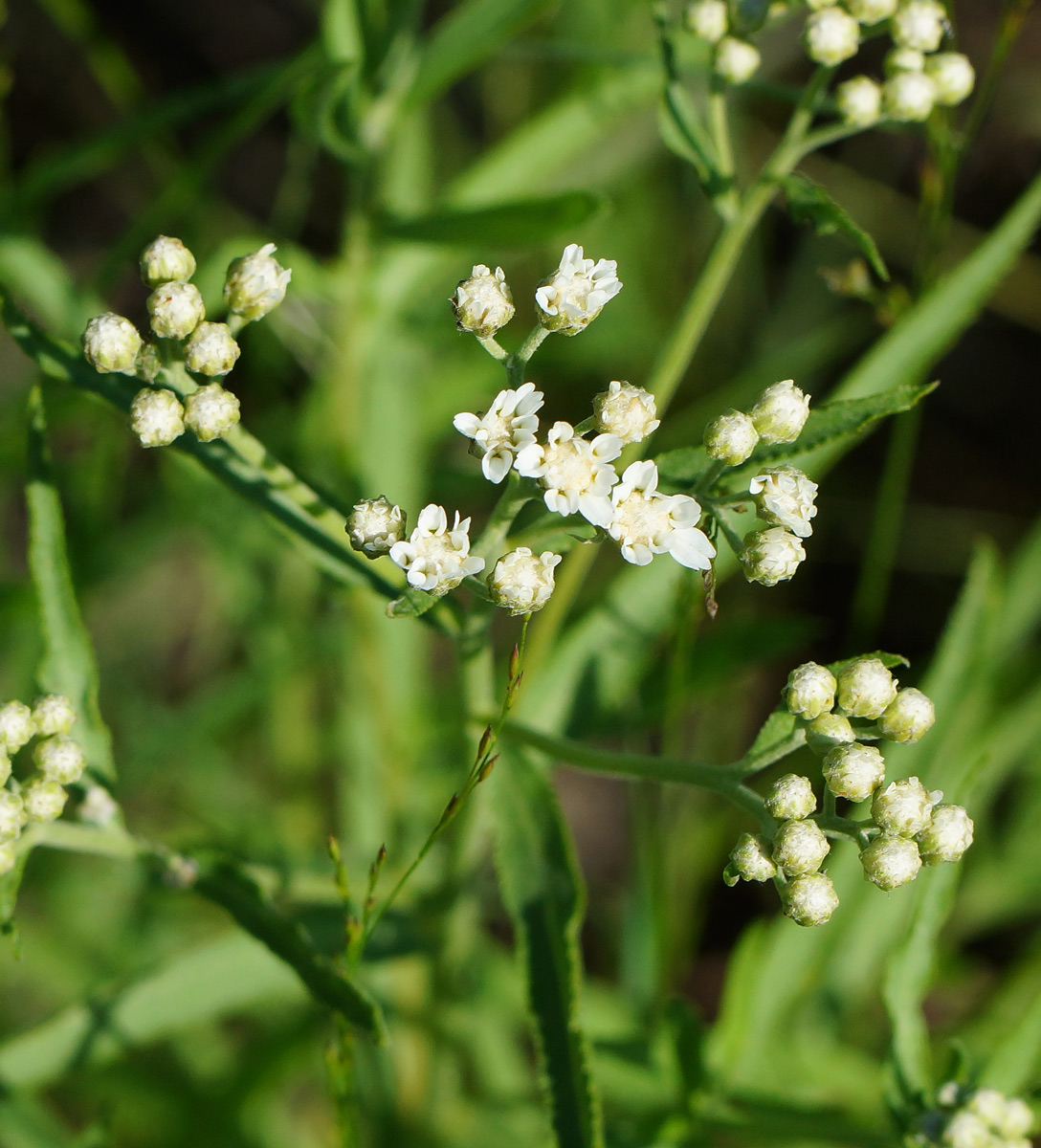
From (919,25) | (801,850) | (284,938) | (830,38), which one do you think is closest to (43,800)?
(284,938)

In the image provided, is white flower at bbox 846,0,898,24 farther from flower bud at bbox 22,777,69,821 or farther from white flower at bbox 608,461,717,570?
flower bud at bbox 22,777,69,821

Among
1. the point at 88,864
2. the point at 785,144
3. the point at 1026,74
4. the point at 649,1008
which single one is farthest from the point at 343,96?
the point at 1026,74

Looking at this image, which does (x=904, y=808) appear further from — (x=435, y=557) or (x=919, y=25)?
(x=919, y=25)

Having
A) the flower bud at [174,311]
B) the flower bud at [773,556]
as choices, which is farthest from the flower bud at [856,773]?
the flower bud at [174,311]

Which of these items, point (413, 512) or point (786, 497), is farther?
point (413, 512)

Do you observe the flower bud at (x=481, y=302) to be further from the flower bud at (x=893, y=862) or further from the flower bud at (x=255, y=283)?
the flower bud at (x=893, y=862)

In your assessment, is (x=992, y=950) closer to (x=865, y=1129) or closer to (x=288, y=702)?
(x=865, y=1129)

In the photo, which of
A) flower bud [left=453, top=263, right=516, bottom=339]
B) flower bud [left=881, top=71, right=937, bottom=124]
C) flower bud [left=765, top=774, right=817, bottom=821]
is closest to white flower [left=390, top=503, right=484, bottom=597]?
flower bud [left=453, top=263, right=516, bottom=339]
